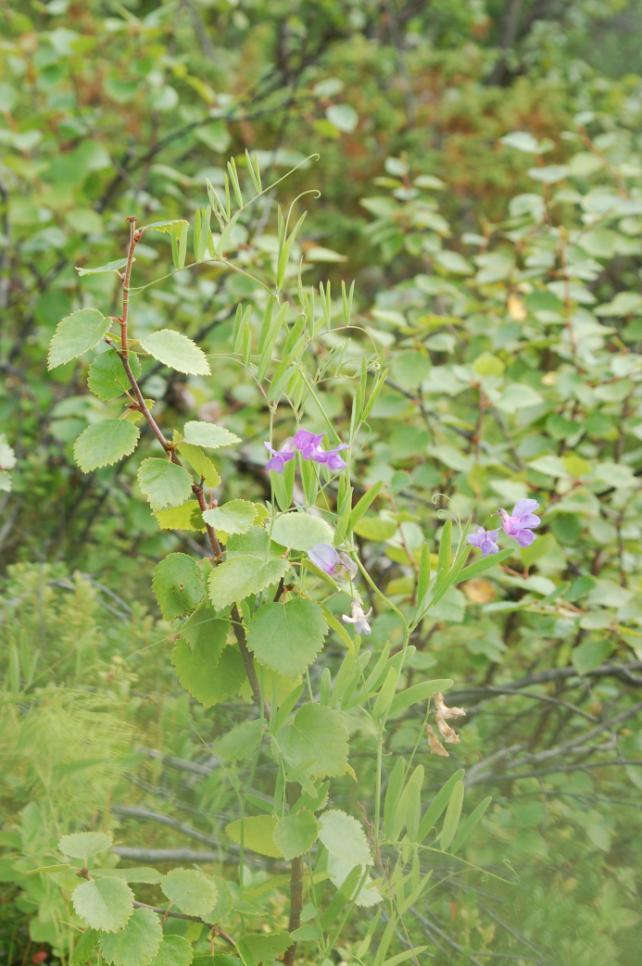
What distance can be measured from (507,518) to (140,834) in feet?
2.14

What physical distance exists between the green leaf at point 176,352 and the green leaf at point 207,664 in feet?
0.65

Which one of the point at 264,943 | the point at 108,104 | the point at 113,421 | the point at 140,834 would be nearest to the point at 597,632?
the point at 140,834

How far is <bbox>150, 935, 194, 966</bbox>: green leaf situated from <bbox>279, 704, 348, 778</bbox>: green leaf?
164 millimetres

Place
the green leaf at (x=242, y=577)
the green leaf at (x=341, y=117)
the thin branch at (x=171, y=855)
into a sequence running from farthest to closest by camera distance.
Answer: the green leaf at (x=341, y=117), the thin branch at (x=171, y=855), the green leaf at (x=242, y=577)

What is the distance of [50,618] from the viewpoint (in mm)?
1334

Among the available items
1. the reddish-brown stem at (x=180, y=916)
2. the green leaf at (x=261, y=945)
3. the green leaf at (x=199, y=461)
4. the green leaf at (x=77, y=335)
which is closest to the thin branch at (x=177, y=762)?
the reddish-brown stem at (x=180, y=916)

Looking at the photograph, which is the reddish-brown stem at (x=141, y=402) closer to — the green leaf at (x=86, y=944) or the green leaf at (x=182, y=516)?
the green leaf at (x=182, y=516)

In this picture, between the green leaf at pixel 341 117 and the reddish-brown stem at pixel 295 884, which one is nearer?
the reddish-brown stem at pixel 295 884

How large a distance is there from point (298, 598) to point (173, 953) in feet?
0.98

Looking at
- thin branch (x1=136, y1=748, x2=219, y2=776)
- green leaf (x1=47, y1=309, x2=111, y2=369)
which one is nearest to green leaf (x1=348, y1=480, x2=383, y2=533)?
green leaf (x1=47, y1=309, x2=111, y2=369)

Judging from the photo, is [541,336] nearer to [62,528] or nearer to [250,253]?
[250,253]

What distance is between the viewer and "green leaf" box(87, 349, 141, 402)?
812 millimetres

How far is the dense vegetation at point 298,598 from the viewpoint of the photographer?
81 centimetres

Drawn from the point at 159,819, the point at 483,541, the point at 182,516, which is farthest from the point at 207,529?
the point at 159,819
